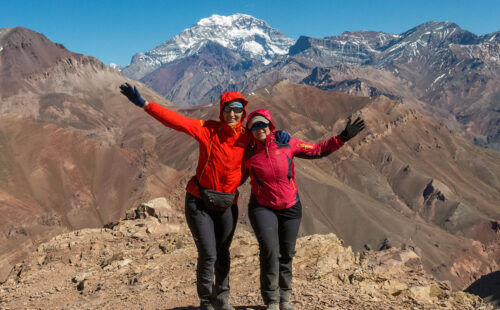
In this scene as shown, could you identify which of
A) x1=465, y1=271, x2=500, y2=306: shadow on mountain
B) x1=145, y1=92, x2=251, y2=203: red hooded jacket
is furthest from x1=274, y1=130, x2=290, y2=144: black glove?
x1=465, y1=271, x2=500, y2=306: shadow on mountain

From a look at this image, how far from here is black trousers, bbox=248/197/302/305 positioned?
5.83 m

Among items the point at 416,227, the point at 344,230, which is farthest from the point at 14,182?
the point at 416,227

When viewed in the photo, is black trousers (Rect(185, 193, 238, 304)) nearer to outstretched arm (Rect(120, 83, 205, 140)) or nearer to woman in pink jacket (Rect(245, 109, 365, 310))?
woman in pink jacket (Rect(245, 109, 365, 310))

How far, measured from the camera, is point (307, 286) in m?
7.97

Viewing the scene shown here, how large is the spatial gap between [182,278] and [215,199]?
464 centimetres

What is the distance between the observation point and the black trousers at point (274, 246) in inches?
229

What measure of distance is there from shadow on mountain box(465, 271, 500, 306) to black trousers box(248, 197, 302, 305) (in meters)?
45.8

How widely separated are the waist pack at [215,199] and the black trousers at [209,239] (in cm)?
14

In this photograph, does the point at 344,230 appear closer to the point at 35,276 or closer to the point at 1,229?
the point at 1,229

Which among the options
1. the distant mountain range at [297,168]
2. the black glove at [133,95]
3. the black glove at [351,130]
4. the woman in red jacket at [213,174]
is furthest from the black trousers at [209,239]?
the distant mountain range at [297,168]

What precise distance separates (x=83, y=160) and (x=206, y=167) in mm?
84775

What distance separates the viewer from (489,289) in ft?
157

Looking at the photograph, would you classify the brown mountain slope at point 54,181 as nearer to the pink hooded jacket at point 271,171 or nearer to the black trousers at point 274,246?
the black trousers at point 274,246

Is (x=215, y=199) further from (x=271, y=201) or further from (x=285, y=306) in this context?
(x=285, y=306)
